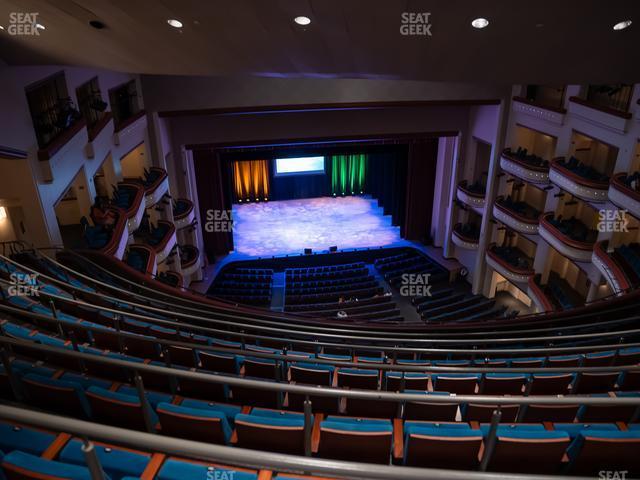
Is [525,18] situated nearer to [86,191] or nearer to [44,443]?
[44,443]

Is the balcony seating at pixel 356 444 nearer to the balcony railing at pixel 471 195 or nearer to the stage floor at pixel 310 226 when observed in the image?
the balcony railing at pixel 471 195

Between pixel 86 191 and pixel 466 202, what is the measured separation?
48.6 feet

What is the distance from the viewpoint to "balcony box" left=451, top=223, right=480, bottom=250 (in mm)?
19859

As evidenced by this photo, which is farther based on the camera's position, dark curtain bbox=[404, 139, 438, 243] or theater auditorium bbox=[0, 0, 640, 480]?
dark curtain bbox=[404, 139, 438, 243]

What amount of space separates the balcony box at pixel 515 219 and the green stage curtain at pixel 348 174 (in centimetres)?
1076

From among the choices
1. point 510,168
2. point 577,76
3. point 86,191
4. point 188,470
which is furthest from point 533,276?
point 188,470

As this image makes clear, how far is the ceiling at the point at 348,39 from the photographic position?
5.07 meters

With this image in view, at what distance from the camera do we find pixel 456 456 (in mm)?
3408

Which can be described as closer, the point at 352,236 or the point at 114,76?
the point at 114,76

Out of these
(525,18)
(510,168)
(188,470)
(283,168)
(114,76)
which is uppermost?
(525,18)
